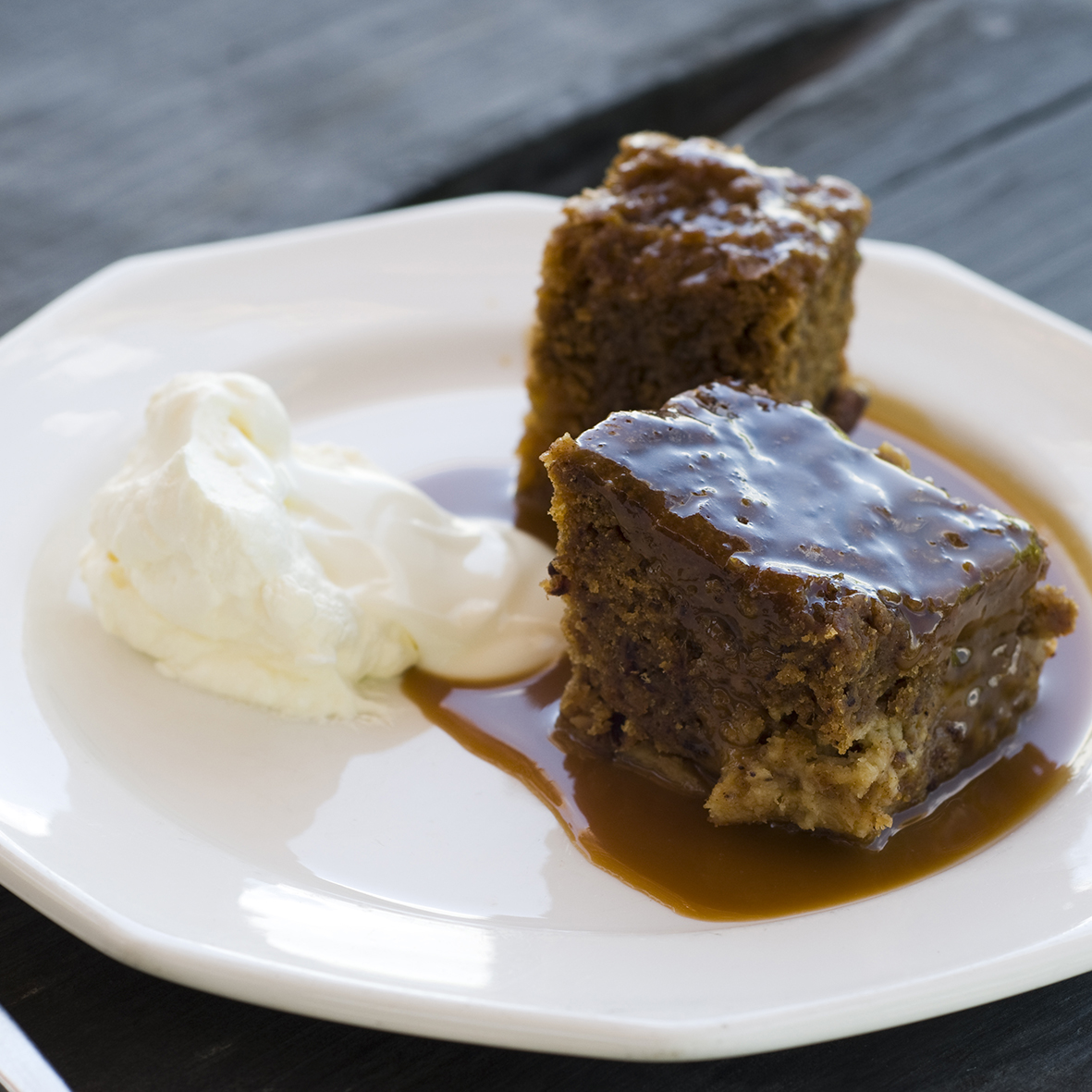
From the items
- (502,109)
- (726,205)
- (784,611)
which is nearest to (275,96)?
(502,109)

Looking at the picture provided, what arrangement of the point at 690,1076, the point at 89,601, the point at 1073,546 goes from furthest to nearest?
the point at 1073,546, the point at 89,601, the point at 690,1076

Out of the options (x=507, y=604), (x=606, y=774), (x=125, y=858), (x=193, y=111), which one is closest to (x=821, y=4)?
(x=193, y=111)

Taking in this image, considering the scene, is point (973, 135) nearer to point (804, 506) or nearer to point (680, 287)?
point (680, 287)

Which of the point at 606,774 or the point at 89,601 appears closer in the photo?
the point at 606,774

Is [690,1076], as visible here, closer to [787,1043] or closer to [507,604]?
[787,1043]

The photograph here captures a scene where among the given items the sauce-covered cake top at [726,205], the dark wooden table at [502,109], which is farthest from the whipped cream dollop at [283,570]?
the dark wooden table at [502,109]

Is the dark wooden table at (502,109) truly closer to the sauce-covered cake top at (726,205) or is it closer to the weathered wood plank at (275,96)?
the weathered wood plank at (275,96)

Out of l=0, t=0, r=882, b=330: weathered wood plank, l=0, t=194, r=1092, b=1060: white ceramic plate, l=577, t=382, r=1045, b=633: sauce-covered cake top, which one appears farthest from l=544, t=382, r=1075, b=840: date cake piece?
l=0, t=0, r=882, b=330: weathered wood plank
